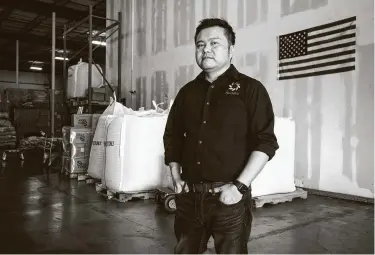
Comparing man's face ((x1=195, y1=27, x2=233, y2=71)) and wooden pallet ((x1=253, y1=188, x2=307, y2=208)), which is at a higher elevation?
man's face ((x1=195, y1=27, x2=233, y2=71))

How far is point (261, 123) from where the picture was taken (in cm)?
166

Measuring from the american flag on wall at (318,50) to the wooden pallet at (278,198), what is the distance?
1860 millimetres

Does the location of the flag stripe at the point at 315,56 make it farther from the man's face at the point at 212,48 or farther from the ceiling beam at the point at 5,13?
the ceiling beam at the point at 5,13

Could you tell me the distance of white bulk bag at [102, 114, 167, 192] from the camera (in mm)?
4520

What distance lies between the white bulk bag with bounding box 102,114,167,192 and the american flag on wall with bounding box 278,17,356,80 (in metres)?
2.42

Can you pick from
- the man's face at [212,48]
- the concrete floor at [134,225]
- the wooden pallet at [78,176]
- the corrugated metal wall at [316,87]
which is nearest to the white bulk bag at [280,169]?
the concrete floor at [134,225]

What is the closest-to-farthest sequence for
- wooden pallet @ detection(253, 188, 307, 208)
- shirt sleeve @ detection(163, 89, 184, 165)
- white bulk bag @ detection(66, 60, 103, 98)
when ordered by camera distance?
shirt sleeve @ detection(163, 89, 184, 165)
wooden pallet @ detection(253, 188, 307, 208)
white bulk bag @ detection(66, 60, 103, 98)

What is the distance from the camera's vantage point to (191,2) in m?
7.55

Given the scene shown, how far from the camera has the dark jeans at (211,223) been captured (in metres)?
1.66

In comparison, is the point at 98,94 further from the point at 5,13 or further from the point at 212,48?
the point at 5,13

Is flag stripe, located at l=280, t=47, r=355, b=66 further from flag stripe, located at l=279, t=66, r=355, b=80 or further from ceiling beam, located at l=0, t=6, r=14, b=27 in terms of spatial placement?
ceiling beam, located at l=0, t=6, r=14, b=27

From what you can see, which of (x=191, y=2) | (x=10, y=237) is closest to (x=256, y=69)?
(x=191, y=2)

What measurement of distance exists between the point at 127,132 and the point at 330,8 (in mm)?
3489

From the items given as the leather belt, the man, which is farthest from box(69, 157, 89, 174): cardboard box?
the leather belt
